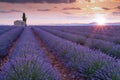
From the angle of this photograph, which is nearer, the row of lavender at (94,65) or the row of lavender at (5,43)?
the row of lavender at (94,65)

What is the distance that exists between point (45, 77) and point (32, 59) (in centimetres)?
100

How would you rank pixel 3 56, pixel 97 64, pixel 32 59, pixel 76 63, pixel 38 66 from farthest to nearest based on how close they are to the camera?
1. pixel 3 56
2. pixel 76 63
3. pixel 97 64
4. pixel 32 59
5. pixel 38 66

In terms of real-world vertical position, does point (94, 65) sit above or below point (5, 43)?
above

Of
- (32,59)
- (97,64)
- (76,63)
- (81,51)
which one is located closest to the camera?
(32,59)

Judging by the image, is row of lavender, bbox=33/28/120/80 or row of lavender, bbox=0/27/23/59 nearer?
row of lavender, bbox=33/28/120/80

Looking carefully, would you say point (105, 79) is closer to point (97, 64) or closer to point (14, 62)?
point (97, 64)

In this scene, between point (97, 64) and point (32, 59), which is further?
point (97, 64)

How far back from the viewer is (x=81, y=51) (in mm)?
8344

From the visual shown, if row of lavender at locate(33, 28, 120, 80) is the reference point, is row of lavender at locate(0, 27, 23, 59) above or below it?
below

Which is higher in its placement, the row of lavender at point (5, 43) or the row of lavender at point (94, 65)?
the row of lavender at point (94, 65)

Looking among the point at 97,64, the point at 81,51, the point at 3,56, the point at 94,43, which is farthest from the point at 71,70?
the point at 94,43

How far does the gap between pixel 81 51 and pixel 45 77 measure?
3246 mm

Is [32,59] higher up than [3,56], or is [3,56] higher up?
[32,59]

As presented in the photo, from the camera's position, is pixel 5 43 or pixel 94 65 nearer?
pixel 94 65
